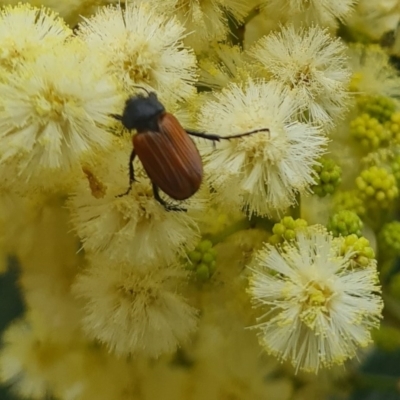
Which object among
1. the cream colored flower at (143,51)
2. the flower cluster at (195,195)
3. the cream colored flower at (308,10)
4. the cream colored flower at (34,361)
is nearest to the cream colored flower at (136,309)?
the flower cluster at (195,195)

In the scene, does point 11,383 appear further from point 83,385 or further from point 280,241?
point 280,241

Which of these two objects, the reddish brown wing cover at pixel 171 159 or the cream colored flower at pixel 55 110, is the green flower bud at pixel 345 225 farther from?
the cream colored flower at pixel 55 110

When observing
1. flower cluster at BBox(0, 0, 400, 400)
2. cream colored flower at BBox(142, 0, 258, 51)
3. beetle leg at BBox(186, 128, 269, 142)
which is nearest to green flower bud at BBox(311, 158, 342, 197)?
flower cluster at BBox(0, 0, 400, 400)

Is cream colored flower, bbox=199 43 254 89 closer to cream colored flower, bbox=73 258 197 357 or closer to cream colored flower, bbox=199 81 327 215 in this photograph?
cream colored flower, bbox=199 81 327 215

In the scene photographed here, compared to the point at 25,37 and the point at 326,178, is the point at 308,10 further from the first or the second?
the point at 25,37

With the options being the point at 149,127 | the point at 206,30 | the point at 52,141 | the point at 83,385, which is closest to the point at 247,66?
the point at 206,30

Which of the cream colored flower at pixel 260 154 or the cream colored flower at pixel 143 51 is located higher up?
the cream colored flower at pixel 143 51
